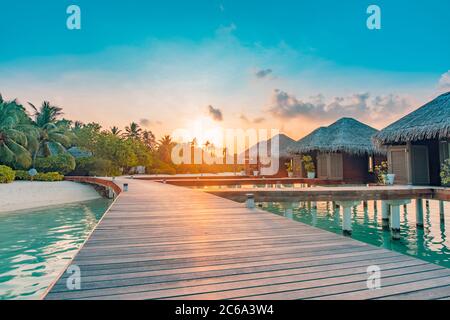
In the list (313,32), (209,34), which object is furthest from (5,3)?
(313,32)

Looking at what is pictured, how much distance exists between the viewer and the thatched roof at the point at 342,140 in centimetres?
1659

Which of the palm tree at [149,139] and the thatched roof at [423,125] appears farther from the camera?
the palm tree at [149,139]

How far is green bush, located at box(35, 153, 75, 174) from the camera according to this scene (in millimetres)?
25516

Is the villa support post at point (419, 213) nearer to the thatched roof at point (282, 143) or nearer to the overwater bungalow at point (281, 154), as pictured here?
the overwater bungalow at point (281, 154)

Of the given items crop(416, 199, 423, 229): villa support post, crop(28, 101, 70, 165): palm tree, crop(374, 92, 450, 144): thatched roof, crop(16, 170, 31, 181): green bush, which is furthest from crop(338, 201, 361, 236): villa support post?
crop(28, 101, 70, 165): palm tree

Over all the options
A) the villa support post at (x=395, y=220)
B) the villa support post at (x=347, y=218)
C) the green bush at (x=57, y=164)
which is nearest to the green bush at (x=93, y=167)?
the green bush at (x=57, y=164)

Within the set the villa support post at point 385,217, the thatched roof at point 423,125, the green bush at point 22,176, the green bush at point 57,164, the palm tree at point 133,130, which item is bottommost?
the villa support post at point 385,217

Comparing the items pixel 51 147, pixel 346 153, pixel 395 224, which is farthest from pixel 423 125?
pixel 51 147

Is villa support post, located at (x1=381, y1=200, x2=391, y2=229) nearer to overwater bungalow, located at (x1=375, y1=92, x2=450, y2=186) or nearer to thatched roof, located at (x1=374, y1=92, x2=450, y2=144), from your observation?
overwater bungalow, located at (x1=375, y1=92, x2=450, y2=186)

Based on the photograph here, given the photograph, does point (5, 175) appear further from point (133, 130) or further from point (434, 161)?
point (434, 161)

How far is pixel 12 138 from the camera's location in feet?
73.2

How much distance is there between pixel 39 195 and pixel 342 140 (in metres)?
Answer: 19.8

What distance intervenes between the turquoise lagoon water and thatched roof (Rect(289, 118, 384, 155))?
1338 centimetres

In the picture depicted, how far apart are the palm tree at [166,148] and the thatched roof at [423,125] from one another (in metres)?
32.9
